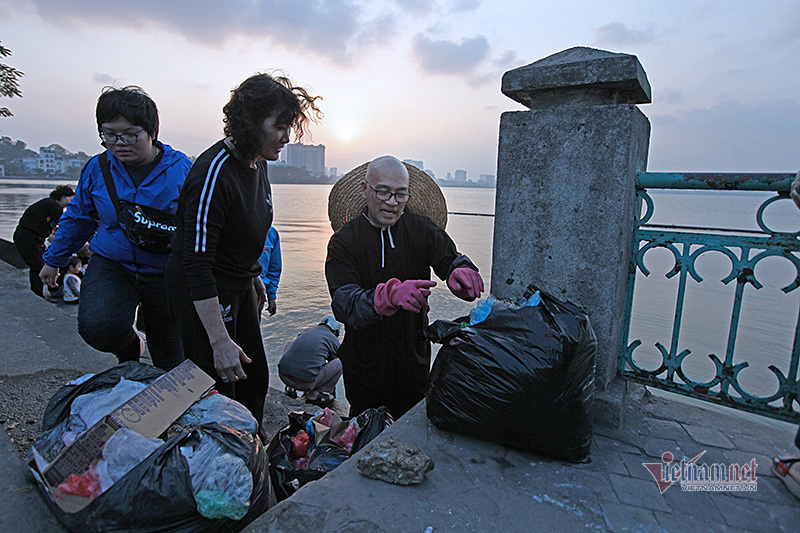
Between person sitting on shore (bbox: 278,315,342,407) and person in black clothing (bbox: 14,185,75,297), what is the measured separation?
4064mm

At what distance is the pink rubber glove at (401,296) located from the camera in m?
2.04

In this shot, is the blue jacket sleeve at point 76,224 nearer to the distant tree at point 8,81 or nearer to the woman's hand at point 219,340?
the woman's hand at point 219,340

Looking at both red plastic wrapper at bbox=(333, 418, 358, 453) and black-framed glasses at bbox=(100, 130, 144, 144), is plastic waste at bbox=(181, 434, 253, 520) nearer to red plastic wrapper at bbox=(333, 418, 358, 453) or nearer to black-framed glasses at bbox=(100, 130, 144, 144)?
red plastic wrapper at bbox=(333, 418, 358, 453)

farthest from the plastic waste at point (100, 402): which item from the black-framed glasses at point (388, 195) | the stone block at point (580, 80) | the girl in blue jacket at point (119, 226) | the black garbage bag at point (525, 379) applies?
the stone block at point (580, 80)

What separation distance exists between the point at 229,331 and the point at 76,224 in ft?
3.84

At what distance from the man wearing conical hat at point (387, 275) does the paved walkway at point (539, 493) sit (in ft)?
1.66

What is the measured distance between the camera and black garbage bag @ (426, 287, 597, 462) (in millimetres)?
1818

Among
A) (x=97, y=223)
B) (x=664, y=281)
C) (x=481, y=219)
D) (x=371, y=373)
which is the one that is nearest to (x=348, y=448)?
(x=371, y=373)

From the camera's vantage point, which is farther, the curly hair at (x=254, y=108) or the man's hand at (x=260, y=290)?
the man's hand at (x=260, y=290)

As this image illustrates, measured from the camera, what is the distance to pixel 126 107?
2369 millimetres

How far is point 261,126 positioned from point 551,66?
4.60 ft

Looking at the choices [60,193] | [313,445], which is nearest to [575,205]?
[313,445]

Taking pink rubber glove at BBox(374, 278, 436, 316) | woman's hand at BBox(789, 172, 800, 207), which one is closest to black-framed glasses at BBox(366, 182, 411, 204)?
pink rubber glove at BBox(374, 278, 436, 316)

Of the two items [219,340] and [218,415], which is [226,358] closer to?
[219,340]
